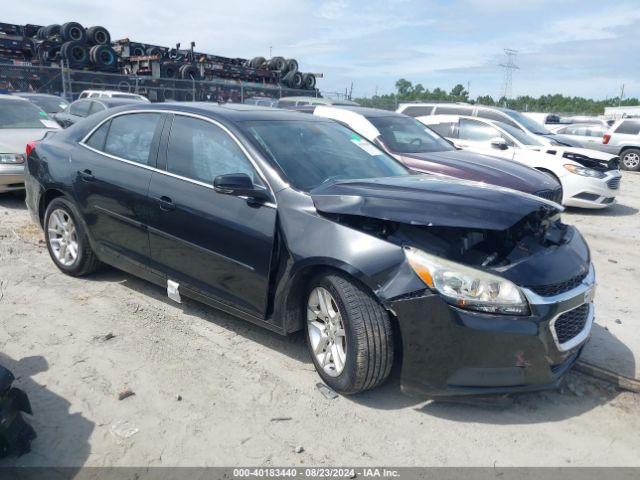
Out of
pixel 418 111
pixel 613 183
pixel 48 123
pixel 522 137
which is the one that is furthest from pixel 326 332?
pixel 418 111

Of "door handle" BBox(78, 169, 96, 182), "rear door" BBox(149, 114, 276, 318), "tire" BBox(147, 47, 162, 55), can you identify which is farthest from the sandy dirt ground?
"tire" BBox(147, 47, 162, 55)

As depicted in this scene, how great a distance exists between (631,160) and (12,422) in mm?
18094

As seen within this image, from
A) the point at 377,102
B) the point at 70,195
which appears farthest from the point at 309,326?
the point at 377,102

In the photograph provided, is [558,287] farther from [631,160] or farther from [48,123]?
[631,160]

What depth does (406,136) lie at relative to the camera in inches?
317

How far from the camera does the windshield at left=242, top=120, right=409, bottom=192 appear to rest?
3.71 m

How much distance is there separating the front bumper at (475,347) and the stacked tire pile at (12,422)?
190 cm

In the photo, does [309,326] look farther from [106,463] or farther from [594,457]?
[594,457]

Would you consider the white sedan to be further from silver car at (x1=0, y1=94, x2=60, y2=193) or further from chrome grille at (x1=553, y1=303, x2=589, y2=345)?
silver car at (x1=0, y1=94, x2=60, y2=193)

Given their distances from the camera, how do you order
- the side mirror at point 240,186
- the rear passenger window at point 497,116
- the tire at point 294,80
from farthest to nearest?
the tire at point 294,80, the rear passenger window at point 497,116, the side mirror at point 240,186

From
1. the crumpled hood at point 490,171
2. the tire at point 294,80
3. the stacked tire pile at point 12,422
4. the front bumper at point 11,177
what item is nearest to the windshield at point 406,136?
the crumpled hood at point 490,171

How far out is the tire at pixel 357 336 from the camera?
118 inches

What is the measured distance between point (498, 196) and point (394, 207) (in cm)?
63

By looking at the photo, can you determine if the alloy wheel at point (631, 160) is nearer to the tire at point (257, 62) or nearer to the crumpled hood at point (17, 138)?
the crumpled hood at point (17, 138)
